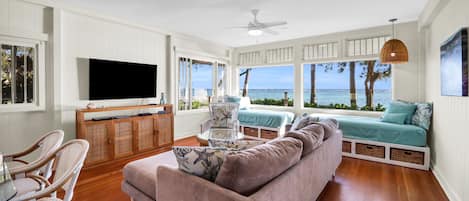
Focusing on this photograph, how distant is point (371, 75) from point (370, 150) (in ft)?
5.97

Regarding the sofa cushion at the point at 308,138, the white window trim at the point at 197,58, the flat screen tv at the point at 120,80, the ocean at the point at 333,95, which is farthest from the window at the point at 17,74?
the ocean at the point at 333,95

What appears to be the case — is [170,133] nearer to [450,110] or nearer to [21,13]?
[21,13]

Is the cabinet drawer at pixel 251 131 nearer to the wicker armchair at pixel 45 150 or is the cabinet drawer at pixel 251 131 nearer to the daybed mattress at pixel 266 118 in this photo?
the daybed mattress at pixel 266 118

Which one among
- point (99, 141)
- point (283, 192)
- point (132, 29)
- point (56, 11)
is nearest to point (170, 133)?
point (99, 141)

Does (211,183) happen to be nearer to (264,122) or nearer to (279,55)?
(264,122)

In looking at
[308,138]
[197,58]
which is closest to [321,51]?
[197,58]

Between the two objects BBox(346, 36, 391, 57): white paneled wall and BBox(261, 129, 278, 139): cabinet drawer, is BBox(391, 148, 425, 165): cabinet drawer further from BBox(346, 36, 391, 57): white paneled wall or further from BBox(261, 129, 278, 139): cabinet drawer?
BBox(261, 129, 278, 139): cabinet drawer

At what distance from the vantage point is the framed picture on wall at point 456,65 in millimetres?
2041

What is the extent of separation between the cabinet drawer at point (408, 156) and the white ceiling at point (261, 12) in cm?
225

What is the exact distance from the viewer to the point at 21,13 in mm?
3006

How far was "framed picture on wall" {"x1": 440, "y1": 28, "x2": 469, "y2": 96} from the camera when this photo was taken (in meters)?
2.04

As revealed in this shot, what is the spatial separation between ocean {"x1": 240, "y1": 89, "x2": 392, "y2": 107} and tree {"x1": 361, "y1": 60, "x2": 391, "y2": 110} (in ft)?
0.25

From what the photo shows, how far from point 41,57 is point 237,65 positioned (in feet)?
15.0

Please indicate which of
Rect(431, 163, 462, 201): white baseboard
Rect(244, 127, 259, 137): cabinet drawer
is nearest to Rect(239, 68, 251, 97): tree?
Rect(244, 127, 259, 137): cabinet drawer
